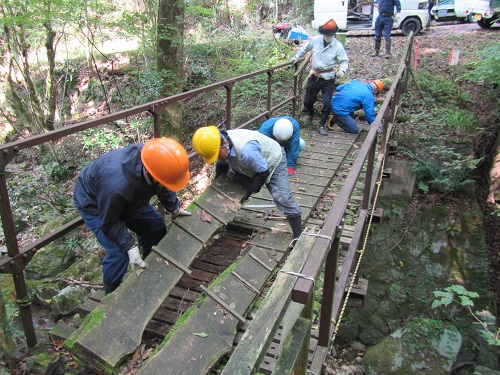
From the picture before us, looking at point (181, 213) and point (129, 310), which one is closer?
point (129, 310)

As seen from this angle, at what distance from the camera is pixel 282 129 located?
5.04m

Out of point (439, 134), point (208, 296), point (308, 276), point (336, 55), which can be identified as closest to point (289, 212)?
point (208, 296)

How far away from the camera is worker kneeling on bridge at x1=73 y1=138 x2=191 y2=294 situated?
289cm

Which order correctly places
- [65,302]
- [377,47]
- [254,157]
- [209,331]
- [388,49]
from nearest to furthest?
[209,331], [65,302], [254,157], [388,49], [377,47]

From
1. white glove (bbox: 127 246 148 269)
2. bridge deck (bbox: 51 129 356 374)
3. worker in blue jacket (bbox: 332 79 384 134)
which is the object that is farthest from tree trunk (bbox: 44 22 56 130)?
white glove (bbox: 127 246 148 269)

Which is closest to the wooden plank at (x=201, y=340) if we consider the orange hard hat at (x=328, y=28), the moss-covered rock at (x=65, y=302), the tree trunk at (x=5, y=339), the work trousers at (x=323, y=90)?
the tree trunk at (x=5, y=339)

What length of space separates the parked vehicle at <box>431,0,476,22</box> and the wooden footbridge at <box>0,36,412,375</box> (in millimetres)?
13562

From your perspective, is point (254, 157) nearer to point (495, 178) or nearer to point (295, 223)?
point (295, 223)

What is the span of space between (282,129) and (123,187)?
2661 millimetres

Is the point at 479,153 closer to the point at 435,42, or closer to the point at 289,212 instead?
the point at 289,212

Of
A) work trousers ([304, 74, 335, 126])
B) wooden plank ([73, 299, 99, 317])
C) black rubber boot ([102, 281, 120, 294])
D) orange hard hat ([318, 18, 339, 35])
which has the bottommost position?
wooden plank ([73, 299, 99, 317])

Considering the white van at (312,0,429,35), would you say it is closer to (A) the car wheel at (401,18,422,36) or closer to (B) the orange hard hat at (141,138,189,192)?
(A) the car wheel at (401,18,422,36)

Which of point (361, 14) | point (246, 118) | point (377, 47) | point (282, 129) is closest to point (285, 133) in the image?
point (282, 129)

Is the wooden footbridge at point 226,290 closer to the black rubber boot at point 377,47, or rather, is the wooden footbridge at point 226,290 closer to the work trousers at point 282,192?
the work trousers at point 282,192
